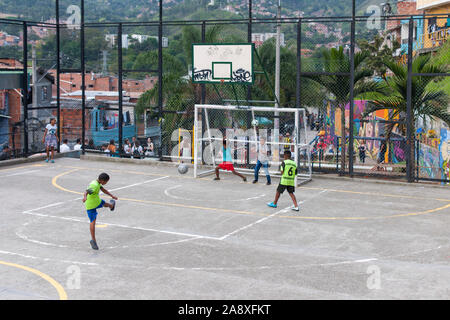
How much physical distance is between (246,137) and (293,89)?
720 cm

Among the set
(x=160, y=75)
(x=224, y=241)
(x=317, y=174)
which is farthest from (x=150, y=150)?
(x=224, y=241)

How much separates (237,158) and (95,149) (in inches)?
252

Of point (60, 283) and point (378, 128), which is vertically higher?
point (378, 128)

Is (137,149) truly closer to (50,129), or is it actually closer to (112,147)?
(112,147)

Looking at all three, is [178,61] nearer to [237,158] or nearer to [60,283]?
[237,158]

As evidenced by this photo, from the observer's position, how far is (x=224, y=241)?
557 inches

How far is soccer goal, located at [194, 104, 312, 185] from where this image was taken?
21.9 m

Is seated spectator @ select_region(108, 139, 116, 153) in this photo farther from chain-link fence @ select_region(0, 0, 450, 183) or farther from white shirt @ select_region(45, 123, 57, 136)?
white shirt @ select_region(45, 123, 57, 136)

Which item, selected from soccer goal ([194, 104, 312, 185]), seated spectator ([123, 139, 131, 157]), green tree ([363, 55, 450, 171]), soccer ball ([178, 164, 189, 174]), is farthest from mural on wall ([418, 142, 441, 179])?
seated spectator ([123, 139, 131, 157])

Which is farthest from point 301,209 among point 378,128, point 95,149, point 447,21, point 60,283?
point 447,21

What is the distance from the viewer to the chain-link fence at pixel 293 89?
21094 millimetres

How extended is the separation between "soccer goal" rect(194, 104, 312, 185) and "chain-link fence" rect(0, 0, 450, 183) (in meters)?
0.56
